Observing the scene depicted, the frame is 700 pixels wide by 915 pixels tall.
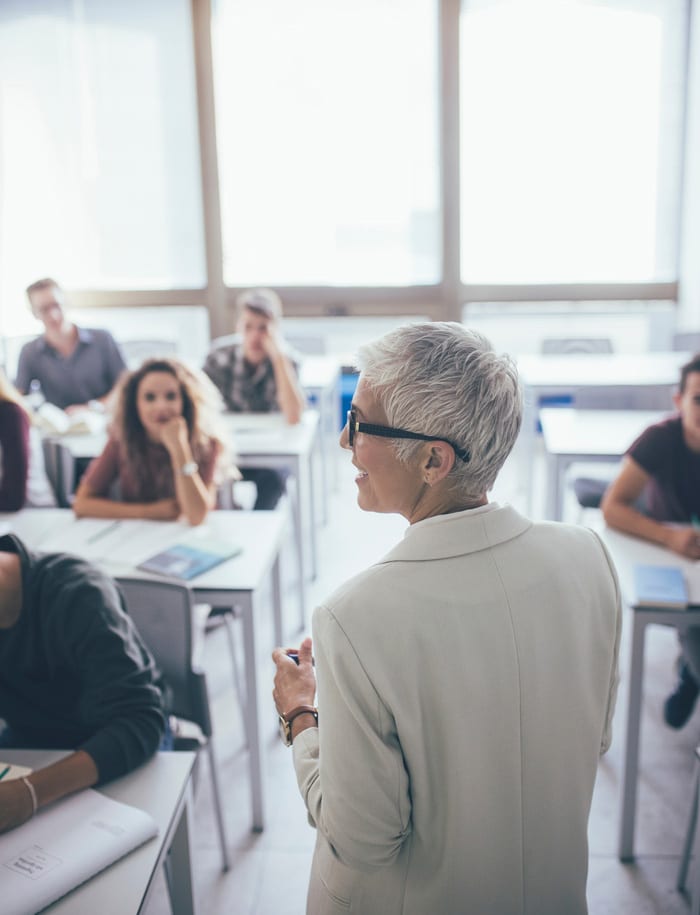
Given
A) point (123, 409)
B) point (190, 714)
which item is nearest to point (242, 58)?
point (123, 409)

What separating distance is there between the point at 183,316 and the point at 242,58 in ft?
6.17

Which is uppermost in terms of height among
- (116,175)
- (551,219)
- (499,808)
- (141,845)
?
(116,175)

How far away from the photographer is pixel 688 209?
5.73 metres

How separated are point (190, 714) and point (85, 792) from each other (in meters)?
0.56

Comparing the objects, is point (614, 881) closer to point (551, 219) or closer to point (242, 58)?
point (551, 219)

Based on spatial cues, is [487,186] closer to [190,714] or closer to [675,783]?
[675,783]

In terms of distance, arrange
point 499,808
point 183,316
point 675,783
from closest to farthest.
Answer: point 499,808 → point 675,783 → point 183,316

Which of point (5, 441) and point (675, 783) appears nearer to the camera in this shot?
point (675, 783)

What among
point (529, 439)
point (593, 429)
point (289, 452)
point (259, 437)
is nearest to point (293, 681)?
point (289, 452)

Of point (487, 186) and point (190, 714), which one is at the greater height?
point (487, 186)

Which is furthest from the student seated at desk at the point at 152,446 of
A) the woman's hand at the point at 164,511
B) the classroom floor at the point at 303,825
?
the classroom floor at the point at 303,825

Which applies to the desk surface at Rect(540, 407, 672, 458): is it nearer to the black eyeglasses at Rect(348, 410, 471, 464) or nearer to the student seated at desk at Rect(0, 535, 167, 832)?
the student seated at desk at Rect(0, 535, 167, 832)

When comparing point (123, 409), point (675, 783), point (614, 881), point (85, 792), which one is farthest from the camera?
point (123, 409)

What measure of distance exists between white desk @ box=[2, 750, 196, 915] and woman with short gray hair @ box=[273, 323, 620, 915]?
318 millimetres
